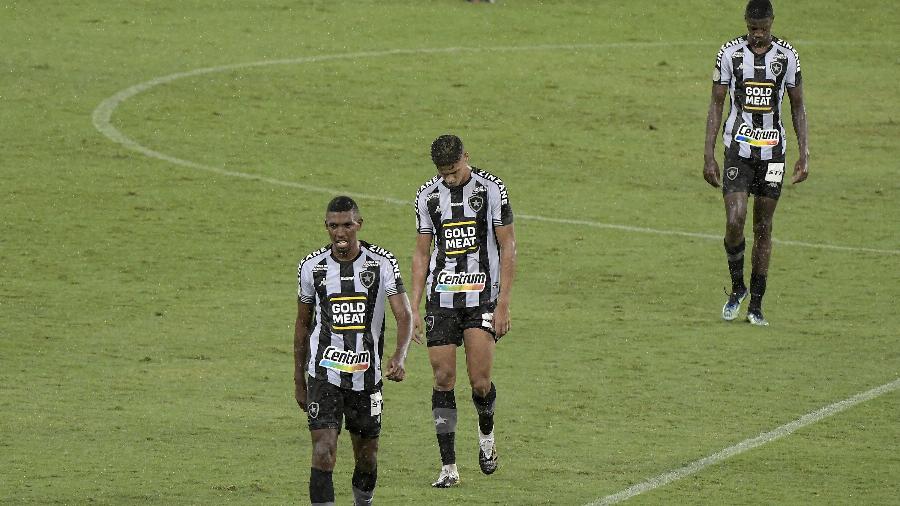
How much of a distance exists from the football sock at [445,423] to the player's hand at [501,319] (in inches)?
20.1

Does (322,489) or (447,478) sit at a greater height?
(322,489)

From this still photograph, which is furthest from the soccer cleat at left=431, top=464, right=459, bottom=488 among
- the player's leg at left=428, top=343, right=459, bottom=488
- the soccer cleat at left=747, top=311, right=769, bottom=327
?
the soccer cleat at left=747, top=311, right=769, bottom=327

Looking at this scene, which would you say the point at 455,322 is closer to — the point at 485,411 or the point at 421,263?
the point at 421,263

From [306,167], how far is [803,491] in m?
13.1

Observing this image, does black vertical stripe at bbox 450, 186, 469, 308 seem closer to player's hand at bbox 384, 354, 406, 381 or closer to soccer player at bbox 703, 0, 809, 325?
player's hand at bbox 384, 354, 406, 381

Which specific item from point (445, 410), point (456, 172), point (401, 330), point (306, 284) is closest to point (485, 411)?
point (445, 410)

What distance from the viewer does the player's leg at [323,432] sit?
10.8 metres

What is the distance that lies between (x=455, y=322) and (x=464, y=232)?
596 mm

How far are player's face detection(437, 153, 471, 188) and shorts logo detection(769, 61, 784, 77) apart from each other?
209 inches

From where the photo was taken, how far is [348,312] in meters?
11.0

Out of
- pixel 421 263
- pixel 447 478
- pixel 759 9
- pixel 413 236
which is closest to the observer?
pixel 447 478

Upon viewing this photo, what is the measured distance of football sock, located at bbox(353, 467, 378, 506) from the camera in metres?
11.1

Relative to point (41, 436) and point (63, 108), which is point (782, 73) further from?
point (63, 108)

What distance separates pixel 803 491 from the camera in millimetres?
12078
